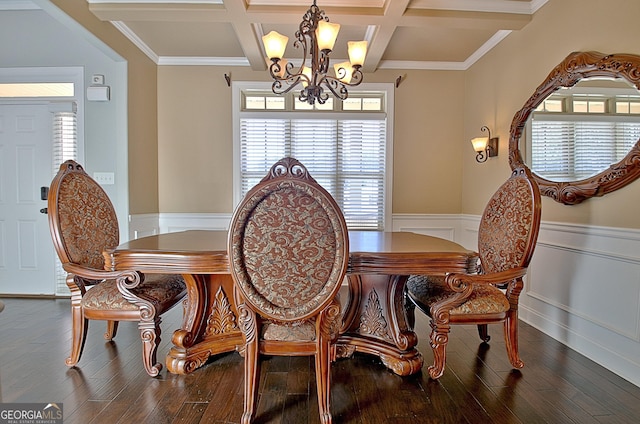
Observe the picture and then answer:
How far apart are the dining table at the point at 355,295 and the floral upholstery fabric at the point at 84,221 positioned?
0.29 m

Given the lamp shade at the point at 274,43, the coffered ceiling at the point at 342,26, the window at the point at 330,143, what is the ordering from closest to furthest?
the lamp shade at the point at 274,43, the coffered ceiling at the point at 342,26, the window at the point at 330,143

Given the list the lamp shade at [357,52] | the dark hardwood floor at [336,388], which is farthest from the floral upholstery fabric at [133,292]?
the lamp shade at [357,52]

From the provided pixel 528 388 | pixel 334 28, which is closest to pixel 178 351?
pixel 528 388

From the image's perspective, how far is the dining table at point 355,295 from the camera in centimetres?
172

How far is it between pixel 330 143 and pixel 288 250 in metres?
2.88

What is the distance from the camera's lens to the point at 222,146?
4070 mm

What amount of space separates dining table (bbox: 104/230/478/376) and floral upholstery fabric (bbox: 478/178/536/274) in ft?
0.96

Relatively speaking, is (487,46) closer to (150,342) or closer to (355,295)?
(355,295)

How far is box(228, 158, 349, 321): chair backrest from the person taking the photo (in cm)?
139

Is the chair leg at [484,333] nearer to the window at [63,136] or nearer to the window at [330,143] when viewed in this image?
the window at [330,143]

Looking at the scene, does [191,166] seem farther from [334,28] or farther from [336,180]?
[334,28]

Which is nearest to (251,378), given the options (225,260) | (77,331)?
(225,260)

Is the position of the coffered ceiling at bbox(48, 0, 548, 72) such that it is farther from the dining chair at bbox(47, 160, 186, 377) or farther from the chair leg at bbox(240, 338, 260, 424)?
the chair leg at bbox(240, 338, 260, 424)

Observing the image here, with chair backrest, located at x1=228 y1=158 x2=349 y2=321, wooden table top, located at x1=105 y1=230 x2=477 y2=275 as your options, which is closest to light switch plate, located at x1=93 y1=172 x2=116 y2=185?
wooden table top, located at x1=105 y1=230 x2=477 y2=275
